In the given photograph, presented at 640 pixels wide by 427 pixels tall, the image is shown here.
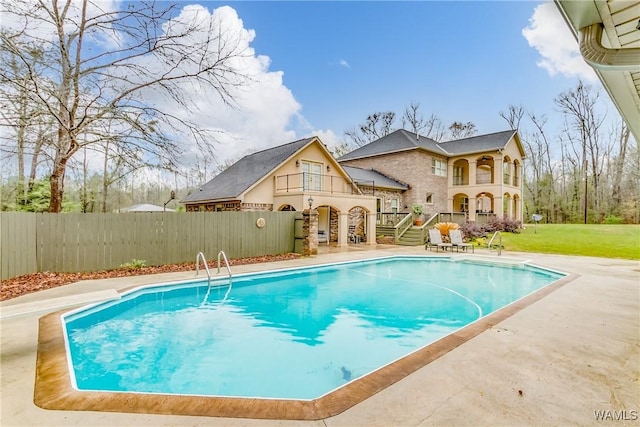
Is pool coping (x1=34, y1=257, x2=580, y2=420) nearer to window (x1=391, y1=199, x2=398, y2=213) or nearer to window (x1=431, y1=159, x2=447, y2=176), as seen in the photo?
window (x1=391, y1=199, x2=398, y2=213)

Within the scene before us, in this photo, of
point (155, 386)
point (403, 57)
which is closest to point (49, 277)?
point (155, 386)

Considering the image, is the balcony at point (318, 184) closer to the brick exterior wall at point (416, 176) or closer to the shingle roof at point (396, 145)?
the brick exterior wall at point (416, 176)

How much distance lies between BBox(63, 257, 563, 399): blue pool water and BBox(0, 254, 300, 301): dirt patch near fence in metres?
2.18

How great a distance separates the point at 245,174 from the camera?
1927 centimetres

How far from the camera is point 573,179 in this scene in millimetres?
37719

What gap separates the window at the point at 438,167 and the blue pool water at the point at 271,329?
1583cm

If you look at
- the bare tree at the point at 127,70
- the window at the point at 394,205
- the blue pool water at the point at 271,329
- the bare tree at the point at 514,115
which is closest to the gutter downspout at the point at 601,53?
the blue pool water at the point at 271,329

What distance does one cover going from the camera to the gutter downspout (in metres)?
3.30

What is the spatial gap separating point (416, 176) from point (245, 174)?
13.0 m

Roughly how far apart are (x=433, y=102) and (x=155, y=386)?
38976mm

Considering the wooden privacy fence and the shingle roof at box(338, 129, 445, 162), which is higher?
the shingle roof at box(338, 129, 445, 162)

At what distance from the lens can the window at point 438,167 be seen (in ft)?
84.3

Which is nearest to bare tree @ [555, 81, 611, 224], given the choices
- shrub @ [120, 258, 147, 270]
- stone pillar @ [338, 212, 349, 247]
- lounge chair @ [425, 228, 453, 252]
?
lounge chair @ [425, 228, 453, 252]

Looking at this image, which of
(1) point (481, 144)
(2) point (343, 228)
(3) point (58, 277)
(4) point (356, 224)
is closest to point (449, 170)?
(1) point (481, 144)
